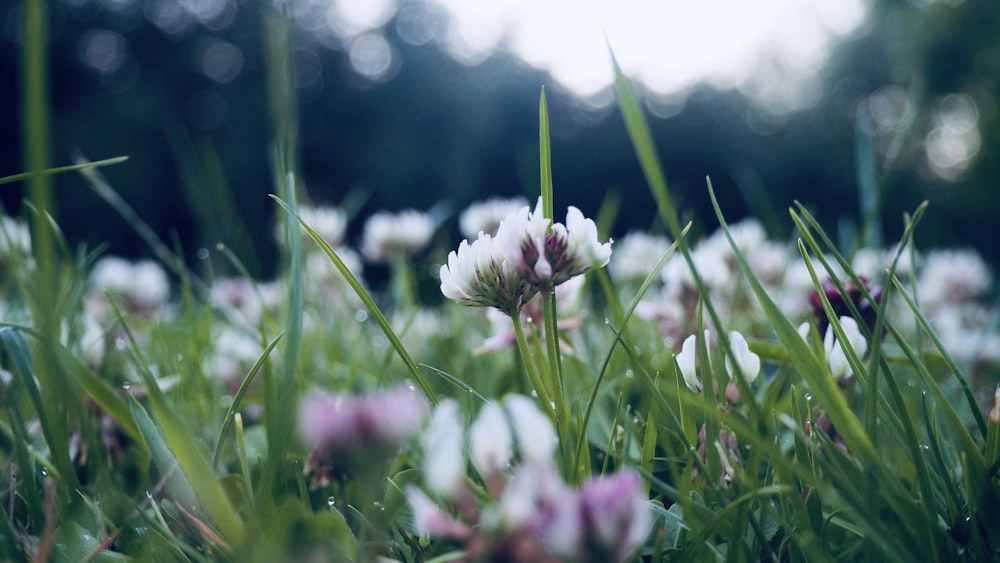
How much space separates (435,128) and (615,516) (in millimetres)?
8483

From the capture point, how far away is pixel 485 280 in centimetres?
37

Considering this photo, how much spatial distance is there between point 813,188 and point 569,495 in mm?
9702

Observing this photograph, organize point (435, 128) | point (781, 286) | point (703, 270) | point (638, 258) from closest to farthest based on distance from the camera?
point (703, 270)
point (781, 286)
point (638, 258)
point (435, 128)

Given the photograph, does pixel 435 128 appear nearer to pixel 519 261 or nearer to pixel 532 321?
pixel 532 321

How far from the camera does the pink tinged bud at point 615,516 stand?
8.0 inches

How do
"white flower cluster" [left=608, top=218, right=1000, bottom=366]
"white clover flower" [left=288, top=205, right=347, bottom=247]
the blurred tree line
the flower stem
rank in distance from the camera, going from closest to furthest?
the flower stem
"white flower cluster" [left=608, top=218, right=1000, bottom=366]
"white clover flower" [left=288, top=205, right=347, bottom=247]
the blurred tree line

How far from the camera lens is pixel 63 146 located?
655 centimetres

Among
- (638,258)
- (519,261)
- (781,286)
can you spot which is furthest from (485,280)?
(638,258)

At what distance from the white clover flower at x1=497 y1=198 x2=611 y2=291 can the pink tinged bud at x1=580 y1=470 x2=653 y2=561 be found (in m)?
0.16

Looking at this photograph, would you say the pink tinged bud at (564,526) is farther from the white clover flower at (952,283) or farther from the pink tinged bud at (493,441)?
the white clover flower at (952,283)

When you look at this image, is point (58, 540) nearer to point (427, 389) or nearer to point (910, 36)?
point (427, 389)

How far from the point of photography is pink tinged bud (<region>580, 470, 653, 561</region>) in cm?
20

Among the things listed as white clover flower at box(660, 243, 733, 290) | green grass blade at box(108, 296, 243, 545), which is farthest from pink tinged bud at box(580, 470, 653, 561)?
white clover flower at box(660, 243, 733, 290)

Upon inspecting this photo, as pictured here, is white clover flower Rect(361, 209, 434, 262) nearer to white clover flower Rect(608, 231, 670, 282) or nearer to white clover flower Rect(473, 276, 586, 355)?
white clover flower Rect(608, 231, 670, 282)
